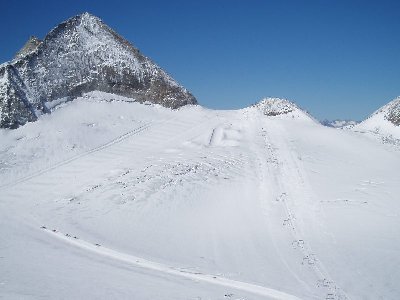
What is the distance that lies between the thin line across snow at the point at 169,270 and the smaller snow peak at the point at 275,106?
25.5 meters

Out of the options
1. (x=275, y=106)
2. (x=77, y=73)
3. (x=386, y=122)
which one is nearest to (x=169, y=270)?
(x=77, y=73)

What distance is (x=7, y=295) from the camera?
6809 mm

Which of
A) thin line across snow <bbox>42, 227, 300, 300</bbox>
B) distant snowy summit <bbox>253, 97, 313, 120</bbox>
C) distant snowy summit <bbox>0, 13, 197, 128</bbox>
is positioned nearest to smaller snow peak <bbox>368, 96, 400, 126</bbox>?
distant snowy summit <bbox>253, 97, 313, 120</bbox>

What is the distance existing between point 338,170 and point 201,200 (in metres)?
8.14

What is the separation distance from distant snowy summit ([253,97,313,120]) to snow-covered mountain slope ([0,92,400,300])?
548 centimetres

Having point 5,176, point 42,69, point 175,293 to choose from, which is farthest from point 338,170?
point 42,69

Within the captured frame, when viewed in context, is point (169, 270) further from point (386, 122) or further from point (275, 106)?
point (386, 122)

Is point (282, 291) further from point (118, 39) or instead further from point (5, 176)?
point (118, 39)

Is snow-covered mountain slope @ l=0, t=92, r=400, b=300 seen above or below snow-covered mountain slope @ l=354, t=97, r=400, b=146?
below

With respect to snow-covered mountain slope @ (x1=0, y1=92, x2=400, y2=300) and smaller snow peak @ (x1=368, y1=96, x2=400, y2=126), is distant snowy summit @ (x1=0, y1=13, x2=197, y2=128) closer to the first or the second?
snow-covered mountain slope @ (x1=0, y1=92, x2=400, y2=300)

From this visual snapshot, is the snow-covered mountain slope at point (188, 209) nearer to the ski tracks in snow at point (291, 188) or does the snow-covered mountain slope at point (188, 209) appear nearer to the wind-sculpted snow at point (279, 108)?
the ski tracks in snow at point (291, 188)

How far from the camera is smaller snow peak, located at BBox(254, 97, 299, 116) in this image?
3469 centimetres

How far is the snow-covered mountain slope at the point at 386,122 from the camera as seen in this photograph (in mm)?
33094

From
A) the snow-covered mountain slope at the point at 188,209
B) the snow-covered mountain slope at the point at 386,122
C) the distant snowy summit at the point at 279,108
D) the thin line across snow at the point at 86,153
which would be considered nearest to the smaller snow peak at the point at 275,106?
the distant snowy summit at the point at 279,108
